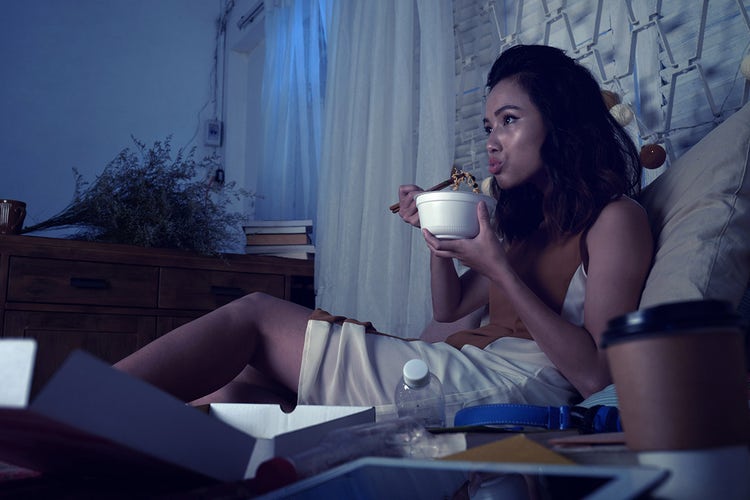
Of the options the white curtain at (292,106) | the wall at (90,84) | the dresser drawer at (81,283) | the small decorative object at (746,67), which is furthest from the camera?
the wall at (90,84)

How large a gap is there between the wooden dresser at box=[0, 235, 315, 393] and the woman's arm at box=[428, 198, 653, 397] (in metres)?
→ 1.43

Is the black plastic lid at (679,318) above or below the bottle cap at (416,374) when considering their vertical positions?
above

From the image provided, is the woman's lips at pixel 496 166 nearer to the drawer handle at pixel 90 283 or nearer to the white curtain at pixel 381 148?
the white curtain at pixel 381 148

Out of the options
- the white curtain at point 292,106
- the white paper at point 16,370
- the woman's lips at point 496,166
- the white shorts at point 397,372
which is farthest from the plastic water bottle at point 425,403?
the white curtain at point 292,106

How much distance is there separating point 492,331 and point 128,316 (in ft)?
4.61

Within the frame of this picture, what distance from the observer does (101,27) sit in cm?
347

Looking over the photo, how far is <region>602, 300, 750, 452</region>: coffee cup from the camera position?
38 centimetres

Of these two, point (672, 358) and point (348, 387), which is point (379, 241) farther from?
point (672, 358)

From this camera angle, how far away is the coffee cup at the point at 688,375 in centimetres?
38

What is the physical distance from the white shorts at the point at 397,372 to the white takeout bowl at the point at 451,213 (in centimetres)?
→ 24

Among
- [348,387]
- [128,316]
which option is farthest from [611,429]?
[128,316]

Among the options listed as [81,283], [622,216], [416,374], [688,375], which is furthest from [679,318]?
[81,283]

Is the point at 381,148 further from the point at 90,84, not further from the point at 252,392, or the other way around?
the point at 90,84

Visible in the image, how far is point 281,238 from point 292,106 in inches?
27.5
